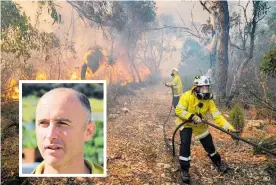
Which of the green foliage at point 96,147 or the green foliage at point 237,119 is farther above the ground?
the green foliage at point 237,119

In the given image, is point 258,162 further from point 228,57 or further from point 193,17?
point 193,17

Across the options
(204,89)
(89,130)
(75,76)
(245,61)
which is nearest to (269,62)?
(245,61)

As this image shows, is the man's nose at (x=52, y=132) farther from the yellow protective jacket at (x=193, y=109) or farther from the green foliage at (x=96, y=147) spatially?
the yellow protective jacket at (x=193, y=109)

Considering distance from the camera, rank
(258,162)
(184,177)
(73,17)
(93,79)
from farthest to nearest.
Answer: (73,17) < (93,79) < (258,162) < (184,177)

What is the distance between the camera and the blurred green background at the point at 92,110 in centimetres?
560

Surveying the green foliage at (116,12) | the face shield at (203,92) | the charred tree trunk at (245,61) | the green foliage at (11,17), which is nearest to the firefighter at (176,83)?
the face shield at (203,92)

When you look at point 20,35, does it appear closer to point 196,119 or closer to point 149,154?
point 149,154

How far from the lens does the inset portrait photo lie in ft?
18.0

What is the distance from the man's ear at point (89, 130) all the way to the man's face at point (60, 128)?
0.8 inches

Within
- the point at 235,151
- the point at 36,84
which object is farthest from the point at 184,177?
the point at 36,84

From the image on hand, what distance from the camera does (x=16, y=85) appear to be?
247 inches

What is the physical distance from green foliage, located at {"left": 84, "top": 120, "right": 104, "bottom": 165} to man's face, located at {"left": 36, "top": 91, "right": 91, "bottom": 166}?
13cm

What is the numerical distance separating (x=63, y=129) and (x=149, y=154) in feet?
5.74

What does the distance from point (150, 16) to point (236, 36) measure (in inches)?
77.8
